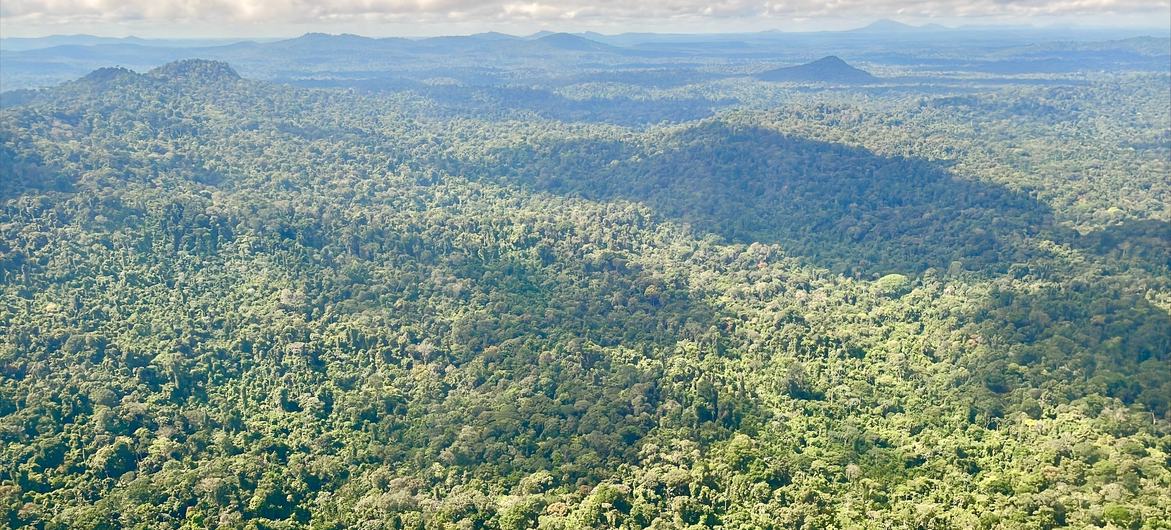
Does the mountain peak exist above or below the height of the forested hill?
above

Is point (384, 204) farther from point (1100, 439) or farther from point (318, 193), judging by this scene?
point (1100, 439)

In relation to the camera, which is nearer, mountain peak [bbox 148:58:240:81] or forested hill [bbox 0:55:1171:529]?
forested hill [bbox 0:55:1171:529]

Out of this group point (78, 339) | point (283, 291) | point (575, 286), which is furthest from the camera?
point (575, 286)

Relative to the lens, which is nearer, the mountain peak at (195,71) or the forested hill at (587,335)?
the forested hill at (587,335)

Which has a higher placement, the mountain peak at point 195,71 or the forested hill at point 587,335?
the mountain peak at point 195,71

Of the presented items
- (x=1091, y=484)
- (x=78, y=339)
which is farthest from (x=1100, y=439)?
(x=78, y=339)
